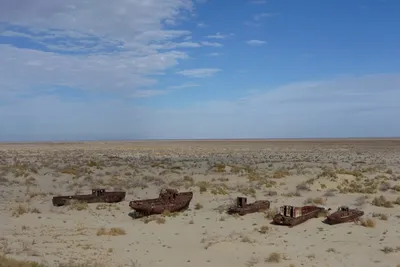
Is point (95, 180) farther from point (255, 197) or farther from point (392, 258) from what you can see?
point (392, 258)

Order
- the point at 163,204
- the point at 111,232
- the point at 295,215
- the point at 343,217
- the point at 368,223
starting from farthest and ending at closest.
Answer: the point at 163,204
the point at 295,215
the point at 343,217
the point at 368,223
the point at 111,232

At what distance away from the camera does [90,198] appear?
63.0 ft

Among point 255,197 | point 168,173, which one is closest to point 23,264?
point 255,197

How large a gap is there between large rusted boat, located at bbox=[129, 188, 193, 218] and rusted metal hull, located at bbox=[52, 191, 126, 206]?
2612mm

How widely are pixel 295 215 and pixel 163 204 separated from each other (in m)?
5.06

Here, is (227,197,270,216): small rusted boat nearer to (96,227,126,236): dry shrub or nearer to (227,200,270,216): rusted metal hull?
(227,200,270,216): rusted metal hull

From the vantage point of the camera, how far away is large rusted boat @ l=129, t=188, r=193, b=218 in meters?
16.2

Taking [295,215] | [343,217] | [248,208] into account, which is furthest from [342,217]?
[248,208]

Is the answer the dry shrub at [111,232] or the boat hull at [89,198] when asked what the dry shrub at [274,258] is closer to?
the dry shrub at [111,232]

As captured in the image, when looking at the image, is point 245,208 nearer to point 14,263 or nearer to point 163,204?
point 163,204

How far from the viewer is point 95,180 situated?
28078 millimetres

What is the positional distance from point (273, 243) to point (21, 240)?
705cm

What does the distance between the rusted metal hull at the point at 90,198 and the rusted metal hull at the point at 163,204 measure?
261cm

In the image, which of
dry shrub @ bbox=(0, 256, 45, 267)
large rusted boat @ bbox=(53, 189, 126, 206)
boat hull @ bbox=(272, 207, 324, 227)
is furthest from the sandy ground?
dry shrub @ bbox=(0, 256, 45, 267)
